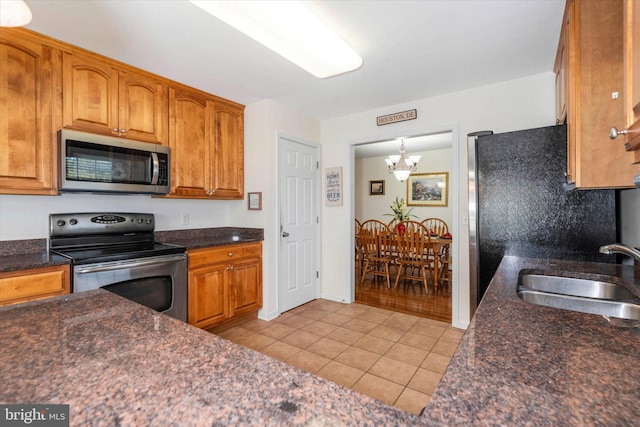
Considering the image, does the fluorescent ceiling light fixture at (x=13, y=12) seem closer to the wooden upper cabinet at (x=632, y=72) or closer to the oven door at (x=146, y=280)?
the oven door at (x=146, y=280)

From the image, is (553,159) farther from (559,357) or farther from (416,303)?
(416,303)

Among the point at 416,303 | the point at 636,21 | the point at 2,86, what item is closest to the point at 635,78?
the point at 636,21

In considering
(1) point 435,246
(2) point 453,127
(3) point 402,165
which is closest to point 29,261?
(2) point 453,127

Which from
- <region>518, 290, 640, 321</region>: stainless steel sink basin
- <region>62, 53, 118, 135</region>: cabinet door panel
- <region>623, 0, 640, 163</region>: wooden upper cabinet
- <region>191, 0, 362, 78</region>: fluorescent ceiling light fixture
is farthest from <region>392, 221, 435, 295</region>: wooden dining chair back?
<region>62, 53, 118, 135</region>: cabinet door panel

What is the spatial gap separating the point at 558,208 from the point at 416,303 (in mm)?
2152

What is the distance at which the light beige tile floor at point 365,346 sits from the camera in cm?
203

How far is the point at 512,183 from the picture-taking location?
1.94m

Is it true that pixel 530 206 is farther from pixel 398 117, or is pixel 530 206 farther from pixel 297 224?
pixel 297 224

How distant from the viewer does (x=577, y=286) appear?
56.9 inches

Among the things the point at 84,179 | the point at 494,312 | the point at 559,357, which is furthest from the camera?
the point at 84,179

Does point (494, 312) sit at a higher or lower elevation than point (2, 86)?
lower

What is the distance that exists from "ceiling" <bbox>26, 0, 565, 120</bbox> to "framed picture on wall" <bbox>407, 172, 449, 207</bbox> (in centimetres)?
352

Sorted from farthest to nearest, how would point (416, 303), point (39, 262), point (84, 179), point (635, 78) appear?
1. point (416, 303)
2. point (84, 179)
3. point (39, 262)
4. point (635, 78)

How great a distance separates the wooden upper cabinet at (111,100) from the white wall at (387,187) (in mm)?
5113
